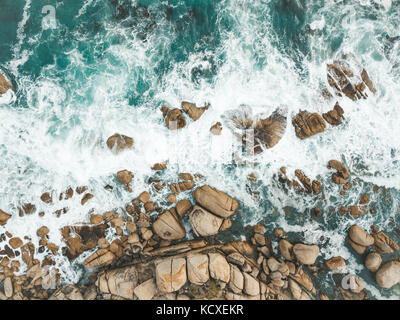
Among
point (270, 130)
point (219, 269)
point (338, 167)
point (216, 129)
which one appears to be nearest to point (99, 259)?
point (219, 269)

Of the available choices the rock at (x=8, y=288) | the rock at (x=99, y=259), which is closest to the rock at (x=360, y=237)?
the rock at (x=99, y=259)

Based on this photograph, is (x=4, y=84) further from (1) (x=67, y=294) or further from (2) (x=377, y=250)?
(2) (x=377, y=250)

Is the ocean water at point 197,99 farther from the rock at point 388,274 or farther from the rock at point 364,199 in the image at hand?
the rock at point 388,274

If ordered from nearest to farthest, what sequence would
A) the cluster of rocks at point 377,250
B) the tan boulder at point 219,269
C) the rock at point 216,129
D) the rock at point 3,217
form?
the tan boulder at point 219,269 < the cluster of rocks at point 377,250 < the rock at point 3,217 < the rock at point 216,129

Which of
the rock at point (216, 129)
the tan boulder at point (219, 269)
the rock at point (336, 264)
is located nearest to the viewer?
the tan boulder at point (219, 269)

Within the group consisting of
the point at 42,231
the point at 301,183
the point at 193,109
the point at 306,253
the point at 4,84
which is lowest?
the point at 306,253

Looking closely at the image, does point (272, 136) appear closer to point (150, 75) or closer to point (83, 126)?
point (150, 75)

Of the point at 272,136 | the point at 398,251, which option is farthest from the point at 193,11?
the point at 398,251
